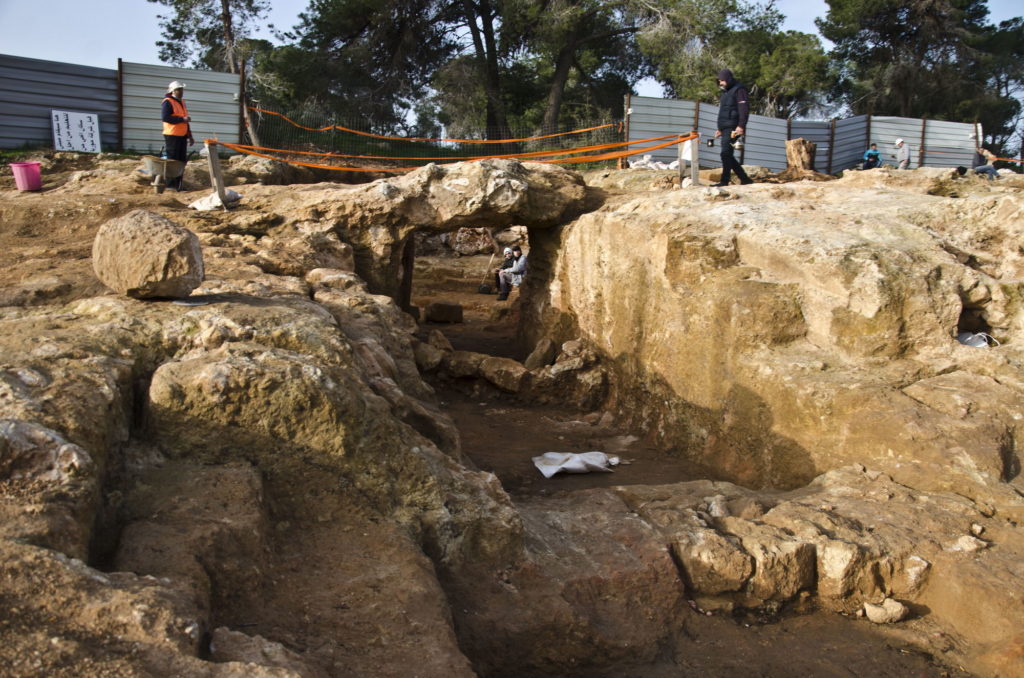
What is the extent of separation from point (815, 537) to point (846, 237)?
2857 mm

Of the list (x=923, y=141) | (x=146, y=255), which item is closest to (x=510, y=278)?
(x=923, y=141)

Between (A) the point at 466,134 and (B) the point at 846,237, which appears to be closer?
(B) the point at 846,237

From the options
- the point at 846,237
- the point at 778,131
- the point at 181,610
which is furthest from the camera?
the point at 778,131

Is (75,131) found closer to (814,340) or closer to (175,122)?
(175,122)

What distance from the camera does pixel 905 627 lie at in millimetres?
4043

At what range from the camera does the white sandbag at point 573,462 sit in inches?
246

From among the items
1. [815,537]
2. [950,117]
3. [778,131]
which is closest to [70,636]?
[815,537]

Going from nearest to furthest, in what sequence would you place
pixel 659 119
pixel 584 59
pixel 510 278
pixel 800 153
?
pixel 800 153 → pixel 510 278 → pixel 659 119 → pixel 584 59

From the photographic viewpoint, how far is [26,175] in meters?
8.63

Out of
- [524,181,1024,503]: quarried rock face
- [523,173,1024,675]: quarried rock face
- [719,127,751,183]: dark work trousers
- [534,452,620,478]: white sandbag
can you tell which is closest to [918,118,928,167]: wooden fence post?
[523,173,1024,675]: quarried rock face

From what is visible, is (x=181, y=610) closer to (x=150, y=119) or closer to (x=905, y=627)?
(x=905, y=627)

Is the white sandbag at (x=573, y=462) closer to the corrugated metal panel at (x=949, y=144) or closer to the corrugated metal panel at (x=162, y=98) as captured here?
the corrugated metal panel at (x=162, y=98)

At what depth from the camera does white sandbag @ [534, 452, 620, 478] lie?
6258mm

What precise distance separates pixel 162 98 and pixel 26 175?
4.15m
